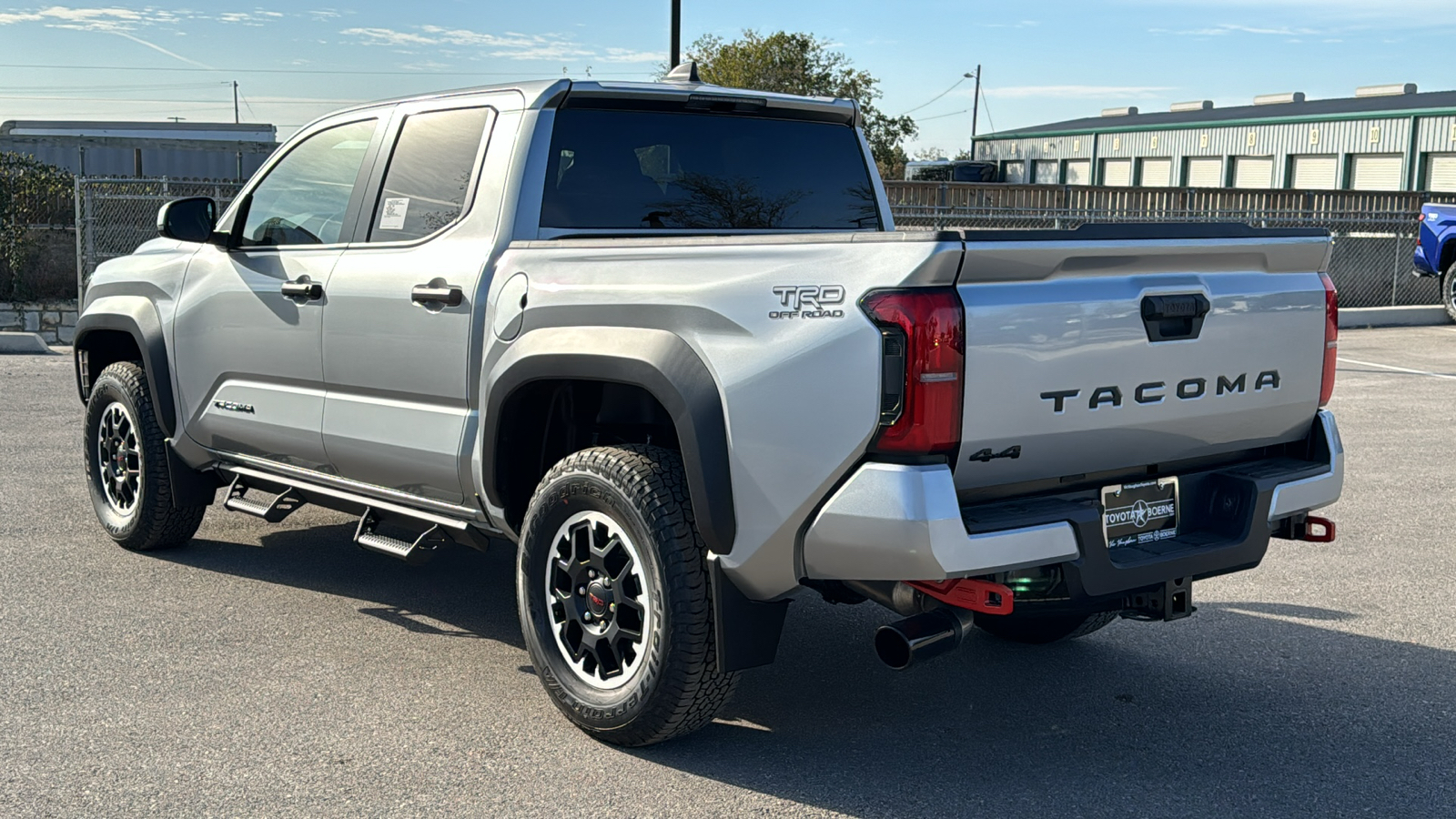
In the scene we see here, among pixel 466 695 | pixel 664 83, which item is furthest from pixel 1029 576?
pixel 664 83

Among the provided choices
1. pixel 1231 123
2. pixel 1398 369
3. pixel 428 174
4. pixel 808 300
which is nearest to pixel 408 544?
pixel 428 174

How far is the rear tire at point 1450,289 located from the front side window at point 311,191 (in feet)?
57.4

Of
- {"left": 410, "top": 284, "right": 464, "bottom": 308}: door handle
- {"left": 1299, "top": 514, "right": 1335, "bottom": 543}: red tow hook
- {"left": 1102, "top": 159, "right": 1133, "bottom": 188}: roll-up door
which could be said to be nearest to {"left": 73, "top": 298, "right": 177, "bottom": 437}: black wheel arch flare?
{"left": 410, "top": 284, "right": 464, "bottom": 308}: door handle

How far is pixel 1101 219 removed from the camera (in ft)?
63.7

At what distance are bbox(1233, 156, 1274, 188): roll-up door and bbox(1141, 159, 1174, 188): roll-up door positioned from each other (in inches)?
131

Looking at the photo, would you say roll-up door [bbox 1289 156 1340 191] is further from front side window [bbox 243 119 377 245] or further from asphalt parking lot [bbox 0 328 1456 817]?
front side window [bbox 243 119 377 245]

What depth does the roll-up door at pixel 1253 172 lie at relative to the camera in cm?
5119

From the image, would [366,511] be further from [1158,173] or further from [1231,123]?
[1158,173]

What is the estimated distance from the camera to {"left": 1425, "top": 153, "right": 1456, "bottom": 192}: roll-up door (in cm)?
4244

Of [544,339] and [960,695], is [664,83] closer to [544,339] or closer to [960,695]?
[544,339]

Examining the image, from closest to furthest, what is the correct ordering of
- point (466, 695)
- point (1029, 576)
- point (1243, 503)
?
point (1029, 576)
point (1243, 503)
point (466, 695)

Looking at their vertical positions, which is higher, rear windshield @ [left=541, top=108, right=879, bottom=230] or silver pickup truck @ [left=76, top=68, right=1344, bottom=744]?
rear windshield @ [left=541, top=108, right=879, bottom=230]

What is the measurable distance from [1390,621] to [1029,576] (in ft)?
8.86

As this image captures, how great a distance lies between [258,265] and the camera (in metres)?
5.77
